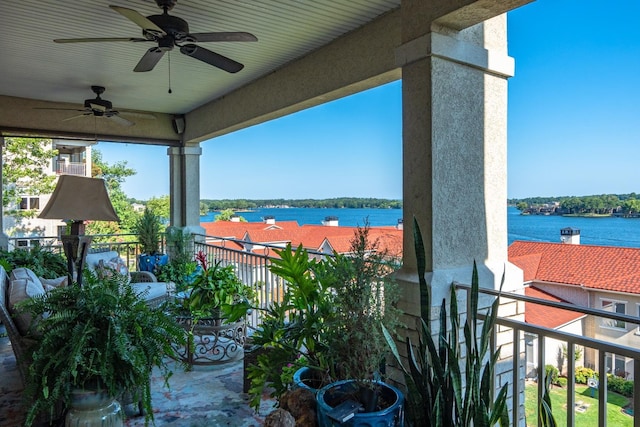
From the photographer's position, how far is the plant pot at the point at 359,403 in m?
1.76

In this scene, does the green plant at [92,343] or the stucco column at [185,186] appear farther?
the stucco column at [185,186]

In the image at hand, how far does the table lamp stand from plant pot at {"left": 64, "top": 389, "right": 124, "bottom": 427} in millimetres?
745

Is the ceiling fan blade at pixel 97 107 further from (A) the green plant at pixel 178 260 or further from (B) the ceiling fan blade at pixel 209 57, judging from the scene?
(B) the ceiling fan blade at pixel 209 57

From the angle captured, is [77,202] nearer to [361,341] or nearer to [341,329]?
[341,329]

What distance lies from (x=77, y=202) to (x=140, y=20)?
3.82 ft

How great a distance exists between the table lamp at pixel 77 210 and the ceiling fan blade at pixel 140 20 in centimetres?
99

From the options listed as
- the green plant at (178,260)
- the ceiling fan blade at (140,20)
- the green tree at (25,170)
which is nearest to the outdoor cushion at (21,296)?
the ceiling fan blade at (140,20)

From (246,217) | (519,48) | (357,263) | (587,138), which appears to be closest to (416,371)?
(357,263)

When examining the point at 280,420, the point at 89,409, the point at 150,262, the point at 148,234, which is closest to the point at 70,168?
the point at 148,234

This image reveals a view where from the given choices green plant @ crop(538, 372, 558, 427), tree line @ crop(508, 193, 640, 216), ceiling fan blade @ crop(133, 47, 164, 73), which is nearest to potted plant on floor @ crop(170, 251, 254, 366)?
ceiling fan blade @ crop(133, 47, 164, 73)

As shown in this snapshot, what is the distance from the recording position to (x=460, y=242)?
2418mm

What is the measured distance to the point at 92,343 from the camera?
6.05ft

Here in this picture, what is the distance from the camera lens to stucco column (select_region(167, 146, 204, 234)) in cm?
718

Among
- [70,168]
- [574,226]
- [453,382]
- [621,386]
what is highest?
[70,168]
